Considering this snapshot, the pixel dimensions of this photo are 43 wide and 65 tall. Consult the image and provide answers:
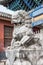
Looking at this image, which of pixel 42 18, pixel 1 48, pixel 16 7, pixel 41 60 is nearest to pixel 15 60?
pixel 41 60

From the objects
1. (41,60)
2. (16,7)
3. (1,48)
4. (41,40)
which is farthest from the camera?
(16,7)

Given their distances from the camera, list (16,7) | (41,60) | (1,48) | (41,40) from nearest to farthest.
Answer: (41,60)
(41,40)
(1,48)
(16,7)

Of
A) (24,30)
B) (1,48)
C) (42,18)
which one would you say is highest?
(42,18)

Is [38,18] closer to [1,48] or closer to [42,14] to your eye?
[42,14]

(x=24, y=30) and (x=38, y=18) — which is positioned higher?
(x=38, y=18)

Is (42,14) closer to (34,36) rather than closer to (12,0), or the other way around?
(34,36)

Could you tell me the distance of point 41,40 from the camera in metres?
4.55

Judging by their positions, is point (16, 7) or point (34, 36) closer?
point (34, 36)

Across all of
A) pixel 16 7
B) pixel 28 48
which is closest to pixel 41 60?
pixel 28 48

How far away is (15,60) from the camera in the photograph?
425 cm

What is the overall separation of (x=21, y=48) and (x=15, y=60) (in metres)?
0.35

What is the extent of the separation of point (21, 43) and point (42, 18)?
3.07 feet

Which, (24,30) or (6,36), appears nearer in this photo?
(24,30)

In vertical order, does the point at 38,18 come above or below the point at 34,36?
above
